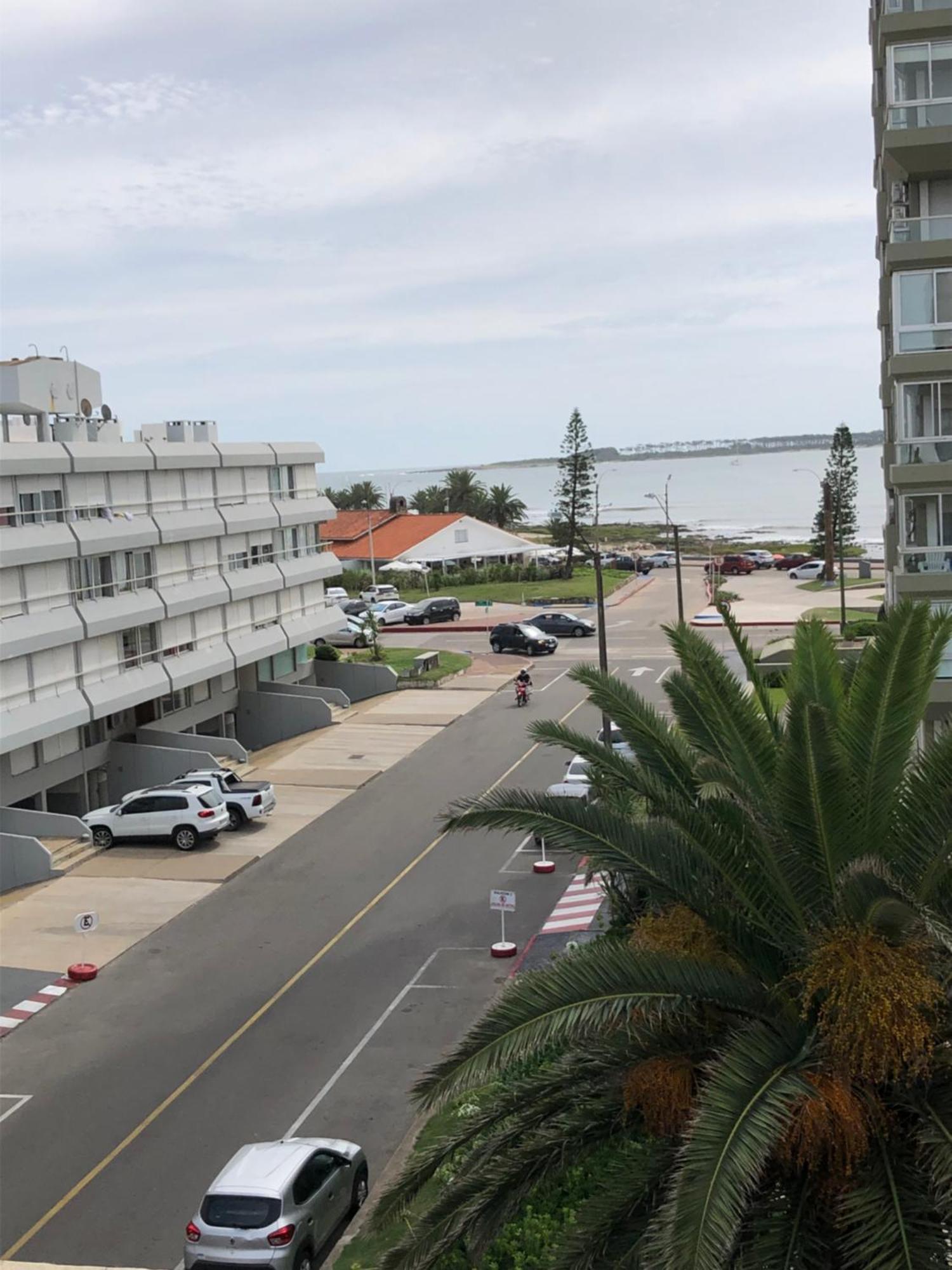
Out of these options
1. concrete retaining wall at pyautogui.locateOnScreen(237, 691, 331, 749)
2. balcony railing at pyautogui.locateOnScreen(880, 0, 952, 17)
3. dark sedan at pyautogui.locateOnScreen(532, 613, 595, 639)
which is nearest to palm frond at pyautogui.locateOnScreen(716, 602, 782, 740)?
balcony railing at pyautogui.locateOnScreen(880, 0, 952, 17)

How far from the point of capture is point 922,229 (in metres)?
24.6

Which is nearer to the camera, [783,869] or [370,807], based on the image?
[783,869]

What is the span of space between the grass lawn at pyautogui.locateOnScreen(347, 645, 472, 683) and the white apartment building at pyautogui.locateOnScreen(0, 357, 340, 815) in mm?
9171

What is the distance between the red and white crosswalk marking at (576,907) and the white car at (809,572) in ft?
216

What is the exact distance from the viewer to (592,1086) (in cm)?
1098

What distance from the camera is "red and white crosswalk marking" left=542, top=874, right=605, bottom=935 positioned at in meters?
26.3

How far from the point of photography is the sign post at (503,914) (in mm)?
24391

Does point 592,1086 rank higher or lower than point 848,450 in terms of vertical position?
lower

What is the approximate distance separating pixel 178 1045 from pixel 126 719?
18560 mm

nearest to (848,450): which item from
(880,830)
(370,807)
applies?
(370,807)

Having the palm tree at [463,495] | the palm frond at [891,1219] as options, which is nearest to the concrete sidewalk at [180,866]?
the palm frond at [891,1219]

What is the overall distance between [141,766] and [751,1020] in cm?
2993

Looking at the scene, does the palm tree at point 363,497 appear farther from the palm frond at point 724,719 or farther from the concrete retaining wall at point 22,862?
the palm frond at point 724,719

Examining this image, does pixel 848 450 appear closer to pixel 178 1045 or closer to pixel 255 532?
pixel 255 532
